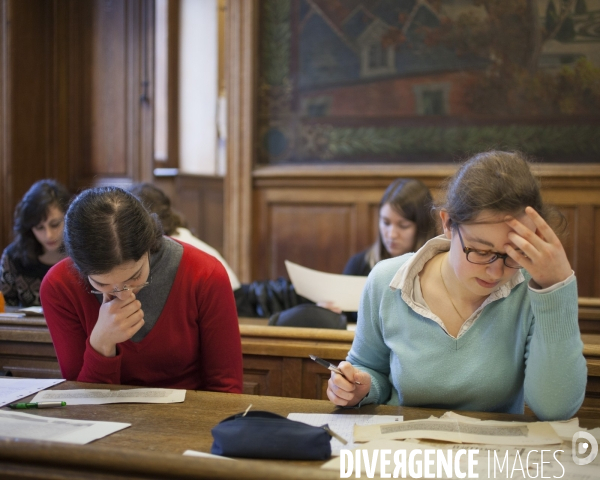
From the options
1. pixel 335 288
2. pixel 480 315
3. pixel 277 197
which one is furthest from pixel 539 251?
pixel 277 197

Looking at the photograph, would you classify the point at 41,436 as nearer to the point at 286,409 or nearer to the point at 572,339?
the point at 286,409

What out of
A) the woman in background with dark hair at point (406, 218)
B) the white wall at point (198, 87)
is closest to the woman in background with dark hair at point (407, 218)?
the woman in background with dark hair at point (406, 218)

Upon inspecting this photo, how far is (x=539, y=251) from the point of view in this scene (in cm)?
145

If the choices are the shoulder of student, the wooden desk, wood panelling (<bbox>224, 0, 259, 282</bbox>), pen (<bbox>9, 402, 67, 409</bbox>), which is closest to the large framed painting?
wood panelling (<bbox>224, 0, 259, 282</bbox>)

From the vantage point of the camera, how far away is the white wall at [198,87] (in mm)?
6320

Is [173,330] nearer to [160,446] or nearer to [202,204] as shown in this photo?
[160,446]

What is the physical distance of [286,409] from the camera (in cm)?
162

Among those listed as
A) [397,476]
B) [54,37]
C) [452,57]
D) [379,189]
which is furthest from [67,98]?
[397,476]

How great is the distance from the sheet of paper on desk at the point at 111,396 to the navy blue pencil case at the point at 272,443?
0.41 meters

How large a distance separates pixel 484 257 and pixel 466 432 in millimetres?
400

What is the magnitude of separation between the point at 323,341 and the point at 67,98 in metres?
4.10

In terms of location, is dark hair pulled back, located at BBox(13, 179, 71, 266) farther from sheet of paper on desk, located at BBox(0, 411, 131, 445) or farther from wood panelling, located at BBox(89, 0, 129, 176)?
wood panelling, located at BBox(89, 0, 129, 176)

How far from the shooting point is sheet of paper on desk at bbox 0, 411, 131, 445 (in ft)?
4.54

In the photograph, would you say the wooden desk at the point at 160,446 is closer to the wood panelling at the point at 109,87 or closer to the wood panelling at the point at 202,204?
the wood panelling at the point at 109,87
